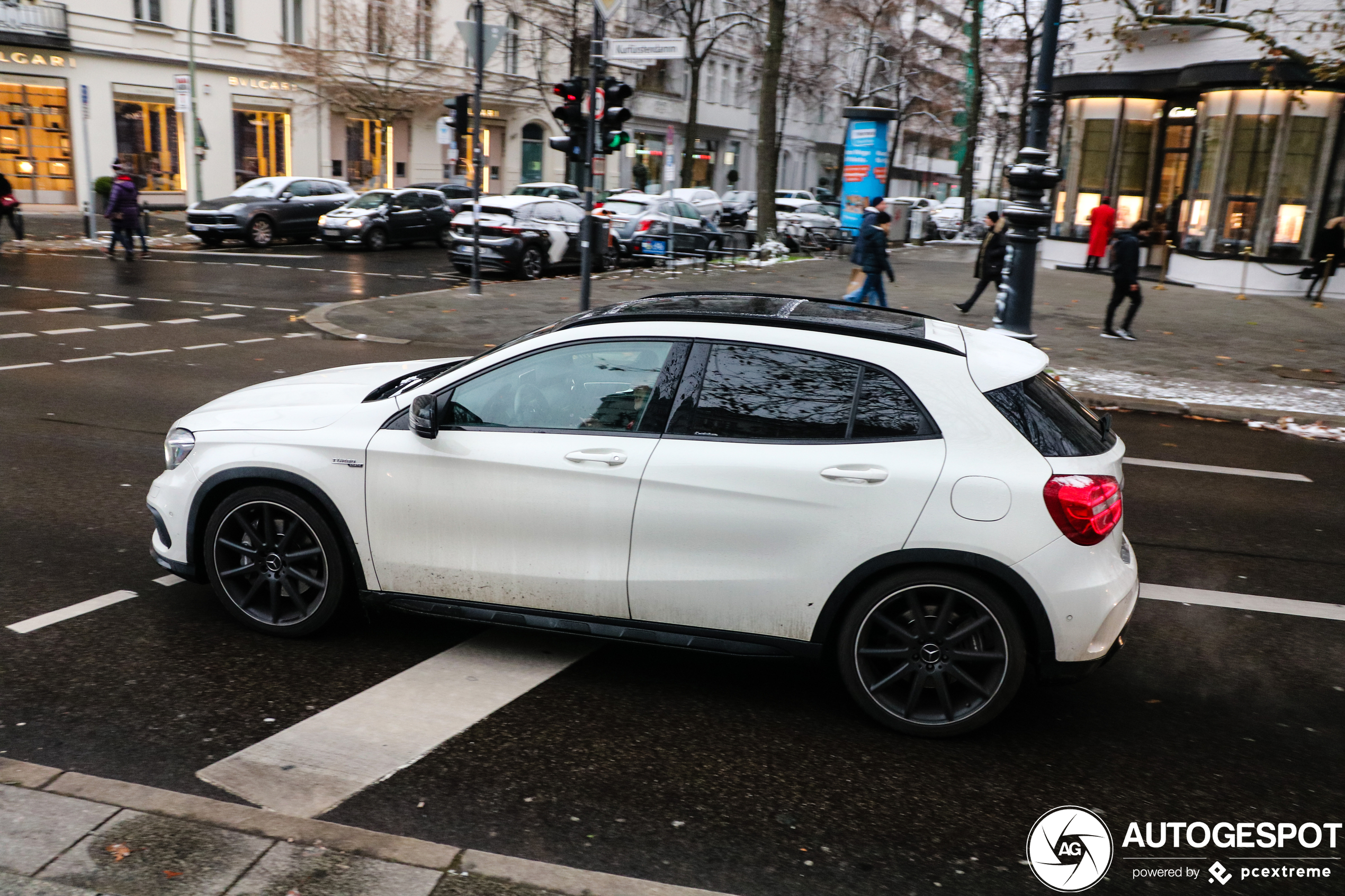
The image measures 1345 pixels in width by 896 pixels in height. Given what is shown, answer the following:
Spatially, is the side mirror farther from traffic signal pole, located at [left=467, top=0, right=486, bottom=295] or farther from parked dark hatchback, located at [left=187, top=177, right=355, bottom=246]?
parked dark hatchback, located at [left=187, top=177, right=355, bottom=246]

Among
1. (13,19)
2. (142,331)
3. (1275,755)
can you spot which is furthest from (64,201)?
(1275,755)

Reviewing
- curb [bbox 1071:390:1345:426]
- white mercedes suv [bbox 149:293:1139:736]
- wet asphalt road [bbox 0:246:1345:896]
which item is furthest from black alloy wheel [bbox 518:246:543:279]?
white mercedes suv [bbox 149:293:1139:736]

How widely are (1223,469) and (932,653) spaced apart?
5.99 meters

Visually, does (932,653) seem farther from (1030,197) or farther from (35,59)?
(35,59)

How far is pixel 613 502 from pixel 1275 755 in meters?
2.67

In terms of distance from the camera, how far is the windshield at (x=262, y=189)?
27969mm

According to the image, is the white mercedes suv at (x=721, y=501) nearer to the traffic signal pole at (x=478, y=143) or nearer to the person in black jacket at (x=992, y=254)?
the person in black jacket at (x=992, y=254)

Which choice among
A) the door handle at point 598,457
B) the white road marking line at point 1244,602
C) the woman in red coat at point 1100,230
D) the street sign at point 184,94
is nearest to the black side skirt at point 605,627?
the door handle at point 598,457

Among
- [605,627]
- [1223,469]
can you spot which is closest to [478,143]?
[1223,469]

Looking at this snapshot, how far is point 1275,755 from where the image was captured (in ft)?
13.8

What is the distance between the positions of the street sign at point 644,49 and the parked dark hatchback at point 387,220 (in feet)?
50.8

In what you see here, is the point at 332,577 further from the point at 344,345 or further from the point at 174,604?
the point at 344,345

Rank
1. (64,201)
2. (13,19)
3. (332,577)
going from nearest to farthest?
(332,577)
(13,19)
(64,201)

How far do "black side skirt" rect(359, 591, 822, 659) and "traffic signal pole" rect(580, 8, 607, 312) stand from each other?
27.8 ft
